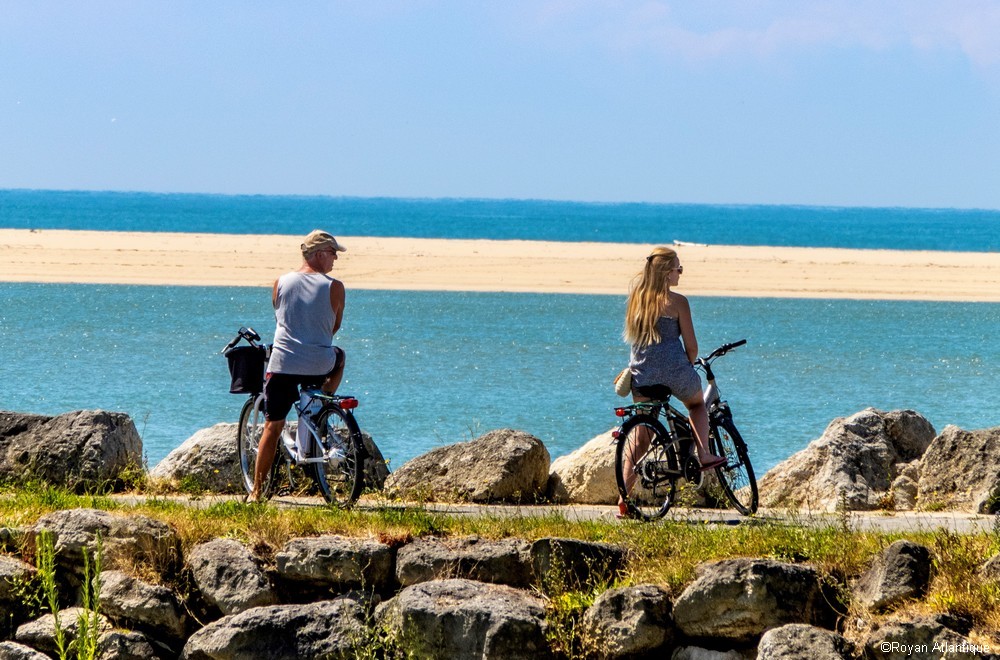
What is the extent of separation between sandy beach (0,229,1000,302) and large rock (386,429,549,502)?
30.5 meters

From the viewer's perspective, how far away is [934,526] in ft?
23.9

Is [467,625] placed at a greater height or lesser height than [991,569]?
lesser

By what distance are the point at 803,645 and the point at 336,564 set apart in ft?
6.97

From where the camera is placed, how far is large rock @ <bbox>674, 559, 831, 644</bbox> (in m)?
5.80

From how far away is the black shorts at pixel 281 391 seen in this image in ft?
25.3

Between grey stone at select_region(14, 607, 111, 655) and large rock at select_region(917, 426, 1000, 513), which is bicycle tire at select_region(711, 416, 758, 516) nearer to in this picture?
large rock at select_region(917, 426, 1000, 513)

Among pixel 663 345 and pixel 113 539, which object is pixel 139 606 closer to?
pixel 113 539

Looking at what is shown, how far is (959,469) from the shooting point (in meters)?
8.40

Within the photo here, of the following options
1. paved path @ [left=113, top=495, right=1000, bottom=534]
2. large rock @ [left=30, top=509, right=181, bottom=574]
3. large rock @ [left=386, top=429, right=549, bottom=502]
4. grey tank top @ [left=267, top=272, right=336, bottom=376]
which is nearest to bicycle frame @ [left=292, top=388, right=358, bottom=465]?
grey tank top @ [left=267, top=272, right=336, bottom=376]

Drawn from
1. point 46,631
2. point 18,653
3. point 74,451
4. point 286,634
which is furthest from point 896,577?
point 74,451

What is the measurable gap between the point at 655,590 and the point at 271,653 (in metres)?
1.72

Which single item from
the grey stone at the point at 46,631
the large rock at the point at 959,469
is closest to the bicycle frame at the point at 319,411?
the grey stone at the point at 46,631

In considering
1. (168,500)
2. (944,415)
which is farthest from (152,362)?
(168,500)

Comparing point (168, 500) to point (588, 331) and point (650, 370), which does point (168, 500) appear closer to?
point (650, 370)
